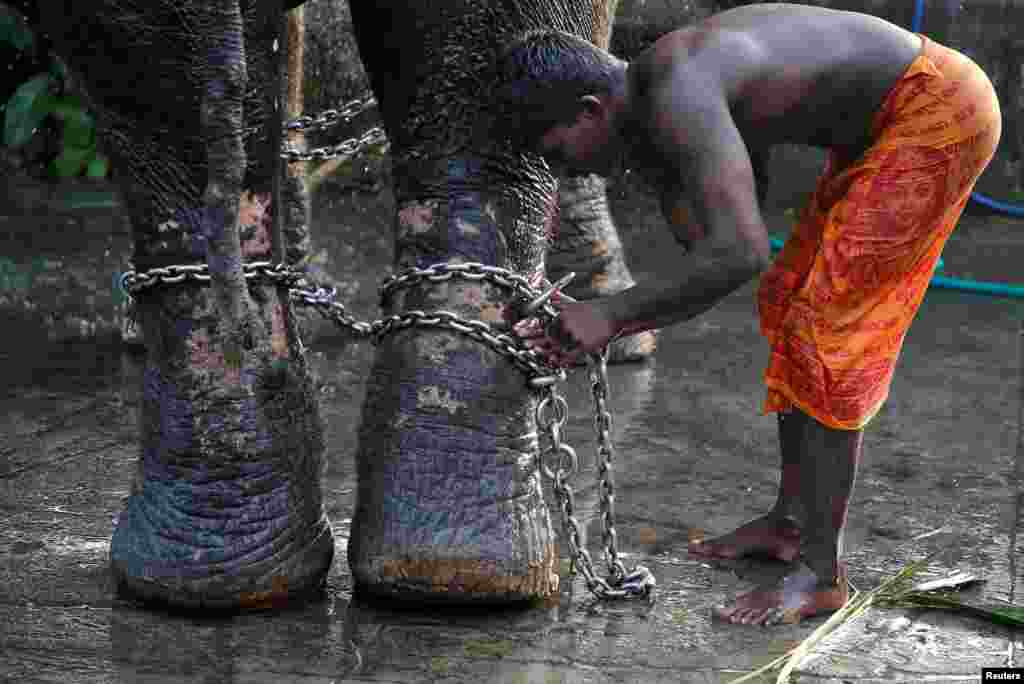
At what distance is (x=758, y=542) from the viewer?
3.06 m

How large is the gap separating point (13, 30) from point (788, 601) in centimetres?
505

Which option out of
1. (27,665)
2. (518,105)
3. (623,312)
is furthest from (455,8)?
(27,665)

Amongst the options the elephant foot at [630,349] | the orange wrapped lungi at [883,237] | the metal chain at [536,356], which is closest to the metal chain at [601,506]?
the metal chain at [536,356]

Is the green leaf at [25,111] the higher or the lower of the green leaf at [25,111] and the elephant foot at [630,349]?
the higher

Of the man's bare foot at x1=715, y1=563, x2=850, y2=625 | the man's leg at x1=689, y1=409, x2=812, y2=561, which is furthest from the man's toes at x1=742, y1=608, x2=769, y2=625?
the man's leg at x1=689, y1=409, x2=812, y2=561

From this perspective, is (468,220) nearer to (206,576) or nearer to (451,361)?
(451,361)

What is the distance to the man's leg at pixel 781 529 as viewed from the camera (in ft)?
9.99

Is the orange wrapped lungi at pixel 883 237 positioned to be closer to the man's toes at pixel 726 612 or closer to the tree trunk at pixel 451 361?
the man's toes at pixel 726 612

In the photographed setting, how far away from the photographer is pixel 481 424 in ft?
8.98

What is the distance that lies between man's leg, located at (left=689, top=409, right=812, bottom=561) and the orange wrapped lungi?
0.16m

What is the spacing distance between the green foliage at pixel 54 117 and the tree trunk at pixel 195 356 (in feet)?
13.6

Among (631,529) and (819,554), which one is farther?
(631,529)

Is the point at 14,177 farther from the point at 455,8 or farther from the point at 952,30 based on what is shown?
the point at 455,8

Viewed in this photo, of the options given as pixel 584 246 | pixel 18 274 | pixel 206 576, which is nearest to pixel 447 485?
pixel 206 576
